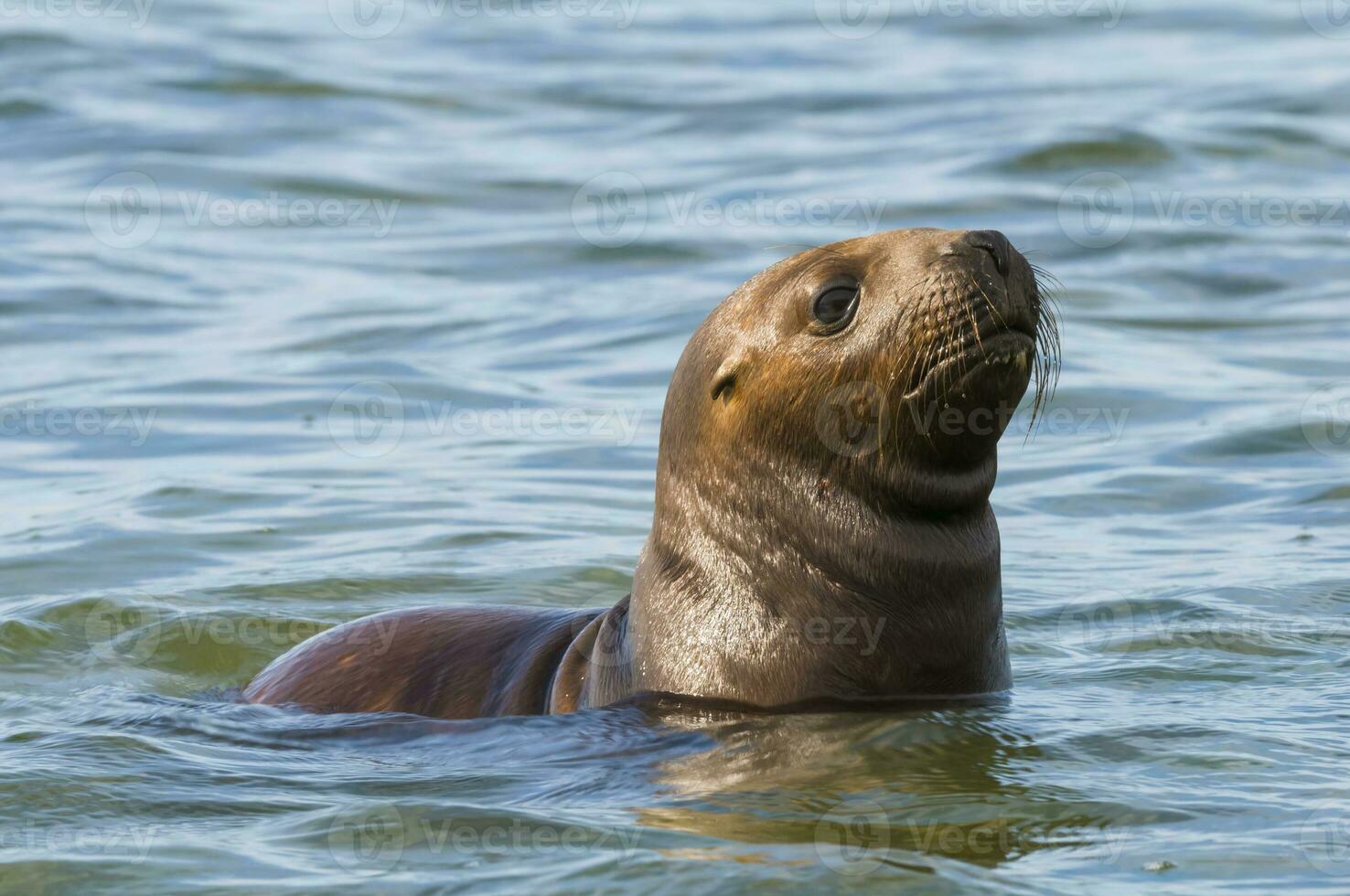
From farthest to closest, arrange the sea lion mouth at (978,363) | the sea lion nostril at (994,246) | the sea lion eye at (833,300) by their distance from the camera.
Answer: the sea lion eye at (833,300) → the sea lion nostril at (994,246) → the sea lion mouth at (978,363)

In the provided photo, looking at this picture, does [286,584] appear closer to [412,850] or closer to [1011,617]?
[1011,617]

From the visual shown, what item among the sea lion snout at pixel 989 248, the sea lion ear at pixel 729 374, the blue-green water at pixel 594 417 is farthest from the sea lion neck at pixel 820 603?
the sea lion snout at pixel 989 248

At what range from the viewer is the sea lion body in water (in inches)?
229

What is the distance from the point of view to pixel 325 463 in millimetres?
11695

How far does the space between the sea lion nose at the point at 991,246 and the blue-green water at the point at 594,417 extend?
128 centimetres

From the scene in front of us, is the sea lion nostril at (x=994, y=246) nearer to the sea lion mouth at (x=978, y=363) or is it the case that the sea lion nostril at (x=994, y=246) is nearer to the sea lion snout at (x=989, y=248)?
the sea lion snout at (x=989, y=248)

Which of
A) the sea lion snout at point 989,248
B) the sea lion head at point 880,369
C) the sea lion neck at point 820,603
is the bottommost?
the sea lion neck at point 820,603

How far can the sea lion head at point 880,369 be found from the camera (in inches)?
228

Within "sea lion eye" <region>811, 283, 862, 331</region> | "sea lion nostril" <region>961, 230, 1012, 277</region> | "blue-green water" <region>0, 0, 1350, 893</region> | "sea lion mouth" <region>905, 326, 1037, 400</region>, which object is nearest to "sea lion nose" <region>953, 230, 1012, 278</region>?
"sea lion nostril" <region>961, 230, 1012, 277</region>

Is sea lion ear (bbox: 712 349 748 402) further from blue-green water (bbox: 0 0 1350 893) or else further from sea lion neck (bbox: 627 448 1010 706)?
blue-green water (bbox: 0 0 1350 893)

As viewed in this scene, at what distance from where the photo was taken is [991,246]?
587 centimetres

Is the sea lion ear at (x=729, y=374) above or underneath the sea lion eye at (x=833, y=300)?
underneath

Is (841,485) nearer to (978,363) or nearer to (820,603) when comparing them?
(820,603)

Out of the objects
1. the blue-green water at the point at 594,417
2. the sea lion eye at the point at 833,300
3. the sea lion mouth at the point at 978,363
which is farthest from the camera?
the sea lion eye at the point at 833,300
